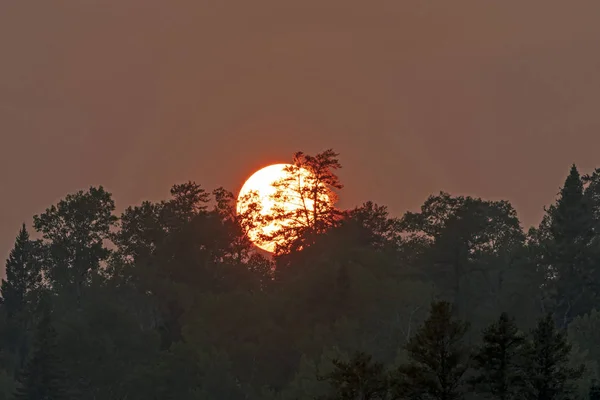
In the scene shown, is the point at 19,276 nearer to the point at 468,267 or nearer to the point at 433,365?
the point at 468,267

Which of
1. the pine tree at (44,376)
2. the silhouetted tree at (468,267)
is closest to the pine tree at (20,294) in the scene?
the pine tree at (44,376)

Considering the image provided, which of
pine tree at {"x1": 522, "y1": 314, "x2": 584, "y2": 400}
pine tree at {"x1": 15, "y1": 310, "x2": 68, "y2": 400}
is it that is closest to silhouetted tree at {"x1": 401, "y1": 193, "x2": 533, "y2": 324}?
pine tree at {"x1": 15, "y1": 310, "x2": 68, "y2": 400}

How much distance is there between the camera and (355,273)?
139625mm

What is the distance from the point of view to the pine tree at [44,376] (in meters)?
134

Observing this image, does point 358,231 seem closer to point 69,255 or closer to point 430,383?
point 69,255

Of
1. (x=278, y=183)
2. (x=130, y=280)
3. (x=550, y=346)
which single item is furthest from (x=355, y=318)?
(x=550, y=346)

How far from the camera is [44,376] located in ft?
445

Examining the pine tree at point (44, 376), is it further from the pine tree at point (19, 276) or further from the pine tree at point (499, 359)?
the pine tree at point (499, 359)

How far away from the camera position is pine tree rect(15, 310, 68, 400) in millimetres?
134500

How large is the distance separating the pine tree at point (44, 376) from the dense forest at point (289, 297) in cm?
15

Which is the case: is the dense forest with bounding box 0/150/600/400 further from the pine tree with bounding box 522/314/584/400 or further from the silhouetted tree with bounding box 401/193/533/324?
the pine tree with bounding box 522/314/584/400

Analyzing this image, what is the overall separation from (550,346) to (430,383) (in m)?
8.83

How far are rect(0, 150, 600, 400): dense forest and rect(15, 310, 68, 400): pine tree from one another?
152mm

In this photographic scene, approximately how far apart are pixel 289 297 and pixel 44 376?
25.5 meters
